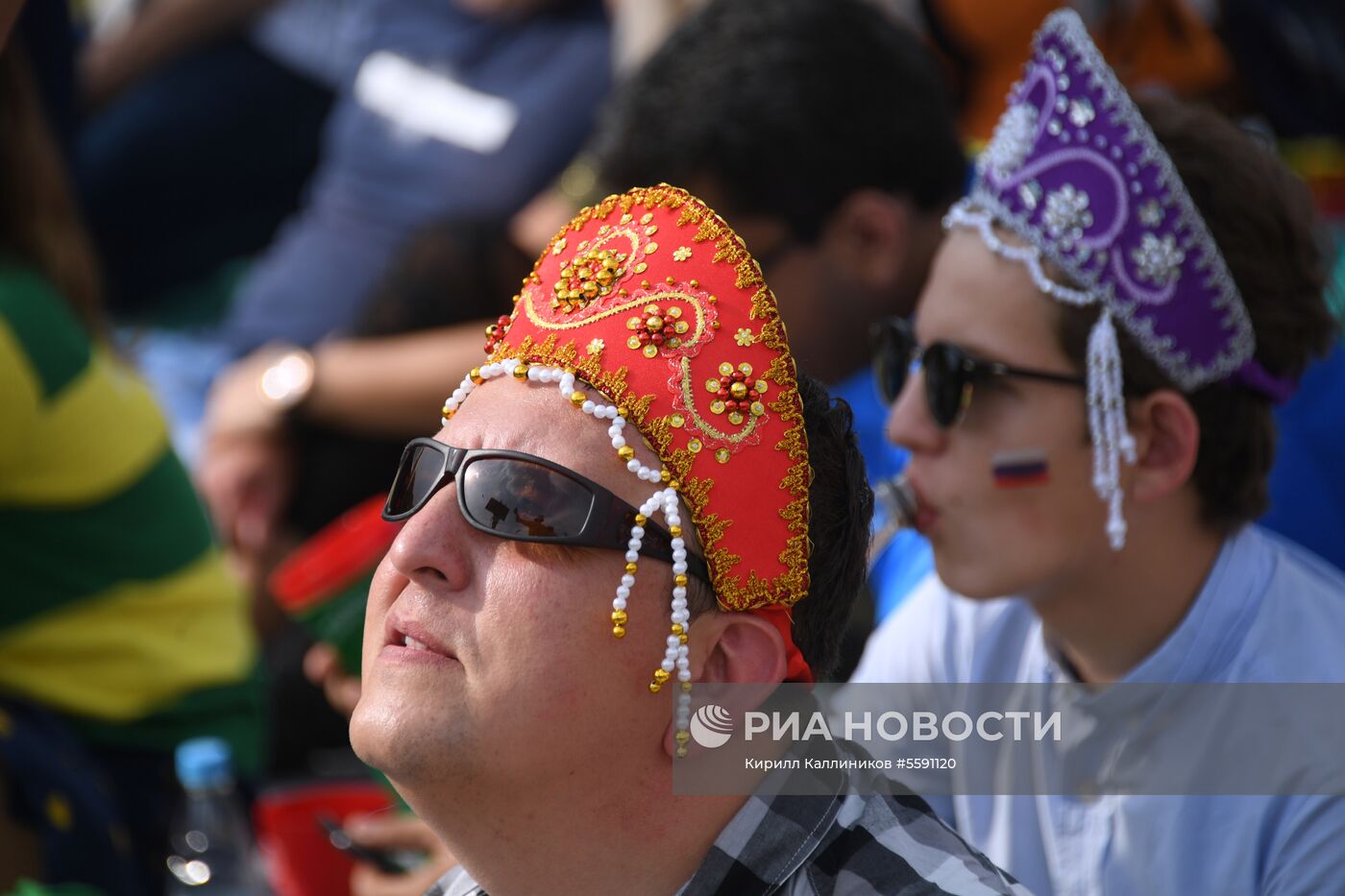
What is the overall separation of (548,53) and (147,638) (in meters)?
2.44

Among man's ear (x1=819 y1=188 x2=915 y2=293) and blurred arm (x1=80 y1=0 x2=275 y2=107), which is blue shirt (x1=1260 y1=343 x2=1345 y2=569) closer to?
man's ear (x1=819 y1=188 x2=915 y2=293)

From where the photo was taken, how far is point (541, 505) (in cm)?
171

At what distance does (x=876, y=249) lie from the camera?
11.5ft

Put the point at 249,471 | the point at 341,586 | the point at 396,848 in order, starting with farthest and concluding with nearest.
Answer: the point at 249,471 < the point at 341,586 < the point at 396,848

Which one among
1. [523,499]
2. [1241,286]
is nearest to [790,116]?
[1241,286]

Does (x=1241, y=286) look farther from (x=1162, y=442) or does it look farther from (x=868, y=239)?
(x=868, y=239)

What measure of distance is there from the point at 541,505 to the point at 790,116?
6.45 ft

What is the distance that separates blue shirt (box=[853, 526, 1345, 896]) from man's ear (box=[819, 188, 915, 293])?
100 centimetres

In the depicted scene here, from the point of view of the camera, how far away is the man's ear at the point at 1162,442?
2475mm

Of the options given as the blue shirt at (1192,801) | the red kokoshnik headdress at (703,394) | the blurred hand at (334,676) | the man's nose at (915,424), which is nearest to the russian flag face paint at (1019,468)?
the man's nose at (915,424)

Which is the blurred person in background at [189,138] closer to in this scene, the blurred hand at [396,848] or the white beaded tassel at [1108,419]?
the blurred hand at [396,848]

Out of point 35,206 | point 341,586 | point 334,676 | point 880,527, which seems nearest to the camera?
point 880,527

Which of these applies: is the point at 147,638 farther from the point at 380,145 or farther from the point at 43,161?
the point at 380,145

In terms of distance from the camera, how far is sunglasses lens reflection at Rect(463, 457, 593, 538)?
5.60 ft
